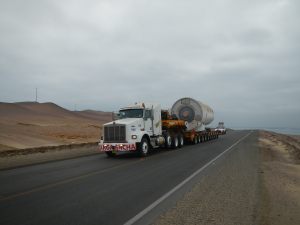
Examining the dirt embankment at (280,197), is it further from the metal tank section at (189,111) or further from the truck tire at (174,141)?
the metal tank section at (189,111)

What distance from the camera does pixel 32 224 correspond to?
673cm

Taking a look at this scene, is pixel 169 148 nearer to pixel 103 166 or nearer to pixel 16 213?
pixel 103 166

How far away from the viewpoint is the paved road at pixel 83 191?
7.33m

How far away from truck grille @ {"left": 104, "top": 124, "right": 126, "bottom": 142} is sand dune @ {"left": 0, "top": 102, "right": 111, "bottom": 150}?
850cm

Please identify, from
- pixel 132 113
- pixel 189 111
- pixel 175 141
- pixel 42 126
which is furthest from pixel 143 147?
pixel 42 126

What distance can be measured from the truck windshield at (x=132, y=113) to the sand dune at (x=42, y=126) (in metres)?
8.73

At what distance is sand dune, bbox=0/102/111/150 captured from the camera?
3022 cm

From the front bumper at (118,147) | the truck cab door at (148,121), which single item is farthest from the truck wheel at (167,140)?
the front bumper at (118,147)

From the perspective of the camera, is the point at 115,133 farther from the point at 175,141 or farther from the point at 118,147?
the point at 175,141

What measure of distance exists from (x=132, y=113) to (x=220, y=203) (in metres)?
13.7

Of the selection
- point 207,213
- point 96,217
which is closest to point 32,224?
point 96,217

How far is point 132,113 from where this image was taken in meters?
21.7

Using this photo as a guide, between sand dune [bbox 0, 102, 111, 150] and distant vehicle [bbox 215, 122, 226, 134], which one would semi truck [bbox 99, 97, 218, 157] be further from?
distant vehicle [bbox 215, 122, 226, 134]

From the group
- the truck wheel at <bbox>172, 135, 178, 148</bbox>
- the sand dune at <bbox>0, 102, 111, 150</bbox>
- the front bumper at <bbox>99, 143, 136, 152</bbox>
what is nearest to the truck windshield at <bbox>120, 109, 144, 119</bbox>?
the front bumper at <bbox>99, 143, 136, 152</bbox>
